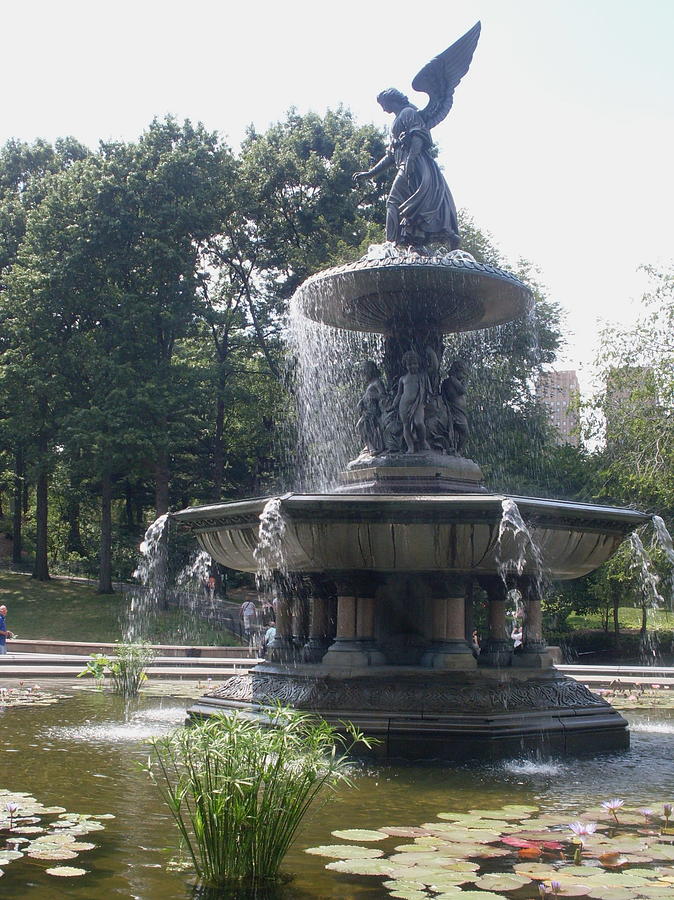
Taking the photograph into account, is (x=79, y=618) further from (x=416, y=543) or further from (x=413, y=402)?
(x=416, y=543)

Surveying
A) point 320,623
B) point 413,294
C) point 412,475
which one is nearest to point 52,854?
point 320,623

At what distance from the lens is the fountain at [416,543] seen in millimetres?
8594

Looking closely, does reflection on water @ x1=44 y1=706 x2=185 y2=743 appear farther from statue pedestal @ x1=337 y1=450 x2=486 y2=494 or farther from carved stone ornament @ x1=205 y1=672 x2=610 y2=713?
statue pedestal @ x1=337 y1=450 x2=486 y2=494

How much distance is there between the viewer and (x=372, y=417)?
38.6 ft

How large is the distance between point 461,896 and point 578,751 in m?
4.97

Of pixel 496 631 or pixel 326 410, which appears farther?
pixel 326 410

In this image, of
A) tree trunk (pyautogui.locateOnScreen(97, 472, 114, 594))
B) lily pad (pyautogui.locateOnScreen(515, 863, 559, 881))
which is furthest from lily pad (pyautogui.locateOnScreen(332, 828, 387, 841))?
tree trunk (pyautogui.locateOnScreen(97, 472, 114, 594))

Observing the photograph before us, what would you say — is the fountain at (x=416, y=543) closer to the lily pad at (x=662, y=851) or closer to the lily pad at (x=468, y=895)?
the lily pad at (x=662, y=851)

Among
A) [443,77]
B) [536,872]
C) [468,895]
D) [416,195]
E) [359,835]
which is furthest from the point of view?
[443,77]

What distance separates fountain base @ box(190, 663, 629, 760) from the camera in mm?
8195

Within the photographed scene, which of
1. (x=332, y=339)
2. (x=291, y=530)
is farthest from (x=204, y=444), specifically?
(x=291, y=530)

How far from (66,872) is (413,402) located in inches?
307

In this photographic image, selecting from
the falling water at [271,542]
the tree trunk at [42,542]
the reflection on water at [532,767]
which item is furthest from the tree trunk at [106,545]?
the reflection on water at [532,767]

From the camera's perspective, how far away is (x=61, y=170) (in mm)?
36812
